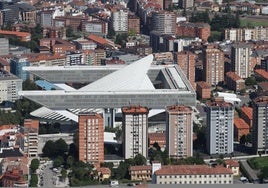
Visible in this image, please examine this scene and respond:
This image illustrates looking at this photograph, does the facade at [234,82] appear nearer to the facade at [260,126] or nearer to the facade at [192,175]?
the facade at [260,126]

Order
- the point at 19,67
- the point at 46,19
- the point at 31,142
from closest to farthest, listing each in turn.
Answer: the point at 31,142 → the point at 19,67 → the point at 46,19

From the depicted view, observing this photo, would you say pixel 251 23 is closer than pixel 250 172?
No

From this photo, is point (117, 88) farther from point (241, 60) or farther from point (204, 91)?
point (241, 60)

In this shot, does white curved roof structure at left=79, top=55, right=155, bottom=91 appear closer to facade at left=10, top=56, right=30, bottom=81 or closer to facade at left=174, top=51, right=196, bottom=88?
facade at left=174, top=51, right=196, bottom=88

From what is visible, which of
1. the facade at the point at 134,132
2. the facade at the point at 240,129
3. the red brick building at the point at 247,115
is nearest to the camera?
the facade at the point at 134,132

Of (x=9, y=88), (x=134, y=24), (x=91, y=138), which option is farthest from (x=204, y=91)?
(x=134, y=24)

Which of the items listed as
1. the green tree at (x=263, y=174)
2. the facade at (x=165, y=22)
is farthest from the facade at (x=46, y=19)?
the green tree at (x=263, y=174)

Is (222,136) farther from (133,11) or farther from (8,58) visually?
(133,11)
